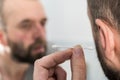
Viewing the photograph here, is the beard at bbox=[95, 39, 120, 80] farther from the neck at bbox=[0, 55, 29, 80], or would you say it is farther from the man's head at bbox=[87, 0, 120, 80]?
the neck at bbox=[0, 55, 29, 80]

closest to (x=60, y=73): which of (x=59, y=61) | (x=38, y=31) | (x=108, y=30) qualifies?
(x=59, y=61)

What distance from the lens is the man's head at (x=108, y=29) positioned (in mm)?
678

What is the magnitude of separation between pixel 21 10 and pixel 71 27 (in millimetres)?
205

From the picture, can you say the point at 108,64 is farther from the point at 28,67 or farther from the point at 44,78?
the point at 28,67

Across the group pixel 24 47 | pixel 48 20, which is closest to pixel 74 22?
pixel 48 20

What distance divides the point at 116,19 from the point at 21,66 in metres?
0.44

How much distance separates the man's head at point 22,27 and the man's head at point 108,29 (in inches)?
9.7

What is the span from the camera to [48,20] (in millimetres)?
928

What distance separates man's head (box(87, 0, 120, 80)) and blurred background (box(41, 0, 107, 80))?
0.17 meters

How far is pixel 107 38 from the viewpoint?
26.7 inches

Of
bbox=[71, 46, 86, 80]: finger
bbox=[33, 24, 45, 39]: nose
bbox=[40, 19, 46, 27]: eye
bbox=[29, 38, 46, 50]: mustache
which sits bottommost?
bbox=[71, 46, 86, 80]: finger

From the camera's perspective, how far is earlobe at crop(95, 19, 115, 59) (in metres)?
0.68

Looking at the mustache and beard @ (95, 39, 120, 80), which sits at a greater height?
the mustache

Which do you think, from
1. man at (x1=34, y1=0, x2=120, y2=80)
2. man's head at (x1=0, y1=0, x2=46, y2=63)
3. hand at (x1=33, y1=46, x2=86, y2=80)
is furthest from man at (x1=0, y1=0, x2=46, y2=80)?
man at (x1=34, y1=0, x2=120, y2=80)
